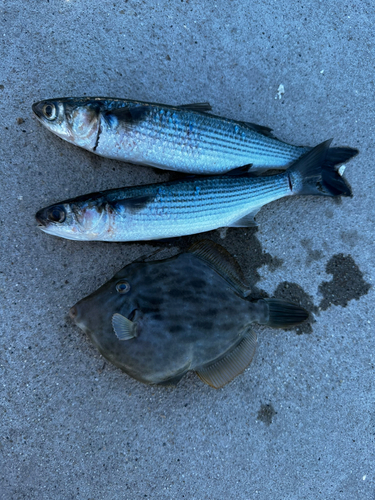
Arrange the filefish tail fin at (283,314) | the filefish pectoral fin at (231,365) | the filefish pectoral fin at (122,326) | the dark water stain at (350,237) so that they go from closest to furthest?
the filefish pectoral fin at (122,326), the filefish pectoral fin at (231,365), the filefish tail fin at (283,314), the dark water stain at (350,237)

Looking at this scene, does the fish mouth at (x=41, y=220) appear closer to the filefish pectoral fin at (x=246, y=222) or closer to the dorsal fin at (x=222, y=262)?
the dorsal fin at (x=222, y=262)

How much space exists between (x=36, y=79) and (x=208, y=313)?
2.64 metres

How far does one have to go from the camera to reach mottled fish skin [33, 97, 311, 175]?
259 cm

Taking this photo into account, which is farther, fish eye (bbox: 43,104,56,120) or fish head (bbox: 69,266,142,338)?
fish eye (bbox: 43,104,56,120)

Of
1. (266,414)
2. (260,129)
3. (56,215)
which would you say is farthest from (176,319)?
(260,129)

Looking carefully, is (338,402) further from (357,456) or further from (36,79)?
(36,79)

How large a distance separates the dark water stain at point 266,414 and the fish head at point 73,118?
2878 millimetres

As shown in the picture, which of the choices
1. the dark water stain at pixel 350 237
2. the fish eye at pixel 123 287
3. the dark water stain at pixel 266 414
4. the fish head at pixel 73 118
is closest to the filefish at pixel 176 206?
the fish eye at pixel 123 287

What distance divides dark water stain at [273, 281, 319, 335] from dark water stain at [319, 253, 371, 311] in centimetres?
13

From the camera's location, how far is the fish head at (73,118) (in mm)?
2586

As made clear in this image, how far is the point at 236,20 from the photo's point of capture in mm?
3270

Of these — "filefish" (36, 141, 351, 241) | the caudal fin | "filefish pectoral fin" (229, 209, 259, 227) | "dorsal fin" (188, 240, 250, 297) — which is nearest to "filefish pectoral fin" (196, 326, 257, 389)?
"dorsal fin" (188, 240, 250, 297)

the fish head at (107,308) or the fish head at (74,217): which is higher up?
the fish head at (74,217)

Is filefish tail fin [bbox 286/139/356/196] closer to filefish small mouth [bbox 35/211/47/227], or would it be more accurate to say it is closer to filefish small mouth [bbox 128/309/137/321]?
filefish small mouth [bbox 128/309/137/321]
